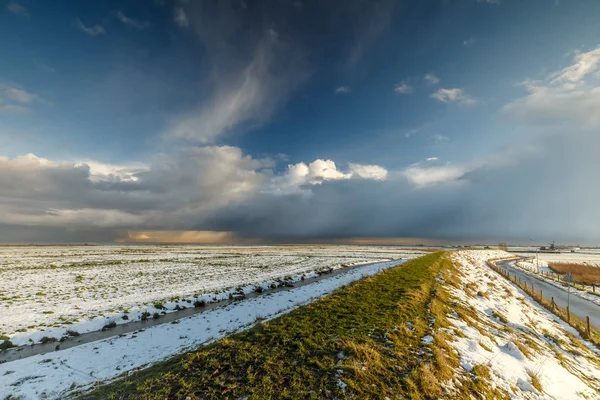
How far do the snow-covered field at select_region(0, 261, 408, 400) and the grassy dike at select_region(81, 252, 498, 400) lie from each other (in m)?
2.25

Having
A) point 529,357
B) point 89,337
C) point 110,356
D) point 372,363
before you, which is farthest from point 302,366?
point 89,337

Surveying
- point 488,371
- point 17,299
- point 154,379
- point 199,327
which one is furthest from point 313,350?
point 17,299

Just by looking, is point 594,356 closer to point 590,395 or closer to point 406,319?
point 590,395

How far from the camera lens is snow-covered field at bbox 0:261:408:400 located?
30.2 ft

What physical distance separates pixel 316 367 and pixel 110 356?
10047 millimetres

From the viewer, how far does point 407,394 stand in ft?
23.5

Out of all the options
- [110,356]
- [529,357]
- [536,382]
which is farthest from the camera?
[529,357]

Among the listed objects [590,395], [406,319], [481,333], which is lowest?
[590,395]

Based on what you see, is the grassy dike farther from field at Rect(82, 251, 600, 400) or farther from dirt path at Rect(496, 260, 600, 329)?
dirt path at Rect(496, 260, 600, 329)

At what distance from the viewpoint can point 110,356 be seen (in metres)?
11.8

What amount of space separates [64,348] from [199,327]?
665 centimetres

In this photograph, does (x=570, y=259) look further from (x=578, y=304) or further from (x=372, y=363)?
(x=372, y=363)

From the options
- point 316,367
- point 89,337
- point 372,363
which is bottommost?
point 89,337

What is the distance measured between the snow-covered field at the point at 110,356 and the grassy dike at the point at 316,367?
2247 mm
